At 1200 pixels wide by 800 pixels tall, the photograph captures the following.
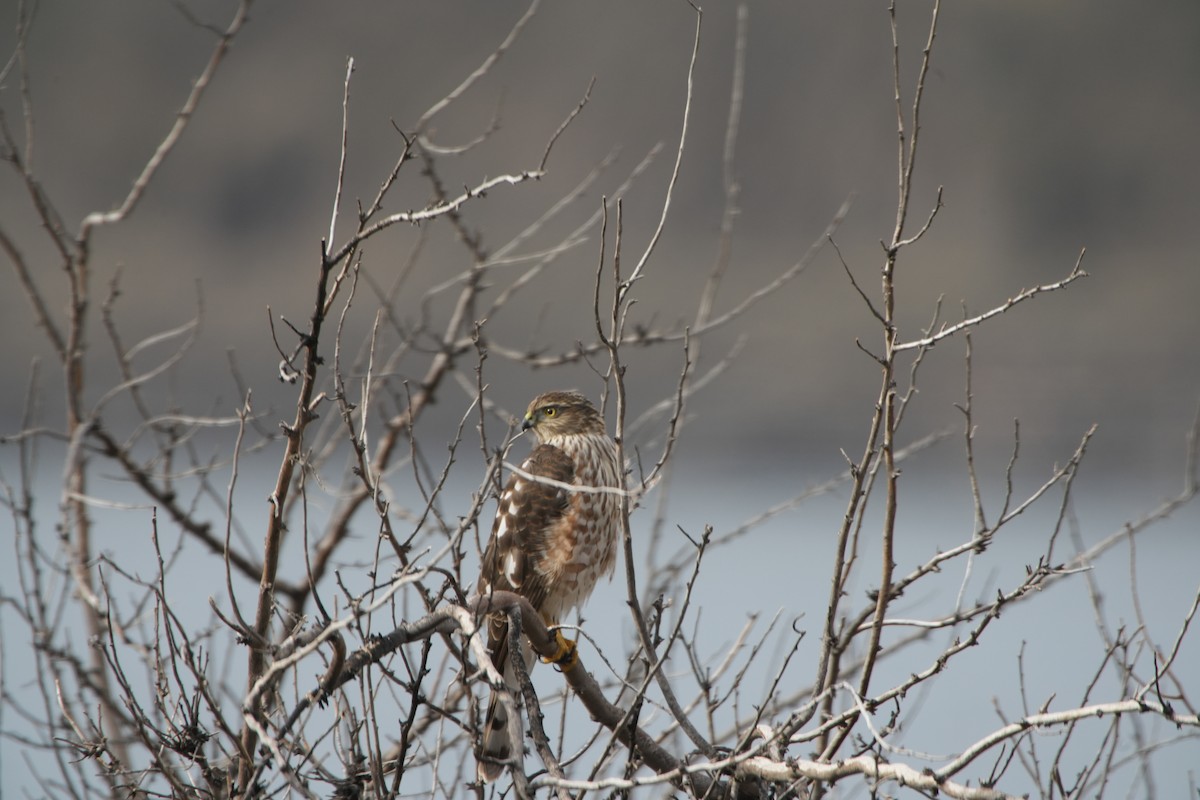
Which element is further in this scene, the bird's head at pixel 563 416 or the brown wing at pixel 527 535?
the bird's head at pixel 563 416

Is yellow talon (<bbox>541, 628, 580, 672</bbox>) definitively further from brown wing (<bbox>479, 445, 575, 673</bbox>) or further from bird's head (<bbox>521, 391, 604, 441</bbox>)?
bird's head (<bbox>521, 391, 604, 441</bbox>)

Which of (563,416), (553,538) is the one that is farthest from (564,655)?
(563,416)

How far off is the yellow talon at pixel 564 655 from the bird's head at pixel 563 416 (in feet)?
3.41

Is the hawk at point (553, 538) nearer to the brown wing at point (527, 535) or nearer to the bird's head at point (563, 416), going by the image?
the brown wing at point (527, 535)

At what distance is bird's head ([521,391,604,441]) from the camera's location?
429cm

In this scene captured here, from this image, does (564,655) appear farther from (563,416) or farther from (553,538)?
(563,416)

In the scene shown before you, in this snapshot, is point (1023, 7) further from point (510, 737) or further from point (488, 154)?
point (510, 737)

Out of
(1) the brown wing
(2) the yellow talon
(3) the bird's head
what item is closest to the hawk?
(1) the brown wing

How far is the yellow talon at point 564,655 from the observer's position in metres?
3.16

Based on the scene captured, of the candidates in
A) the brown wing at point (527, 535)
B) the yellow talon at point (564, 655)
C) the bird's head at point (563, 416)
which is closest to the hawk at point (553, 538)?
the brown wing at point (527, 535)

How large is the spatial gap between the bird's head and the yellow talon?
1039 mm


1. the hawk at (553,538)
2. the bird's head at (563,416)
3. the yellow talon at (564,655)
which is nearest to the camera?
the yellow talon at (564,655)

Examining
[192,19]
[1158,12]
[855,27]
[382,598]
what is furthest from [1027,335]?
[382,598]

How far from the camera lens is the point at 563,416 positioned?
429 centimetres
